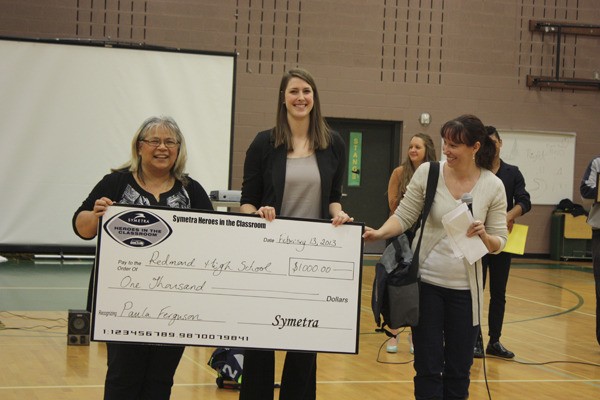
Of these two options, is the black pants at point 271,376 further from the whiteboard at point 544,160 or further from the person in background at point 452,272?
the whiteboard at point 544,160

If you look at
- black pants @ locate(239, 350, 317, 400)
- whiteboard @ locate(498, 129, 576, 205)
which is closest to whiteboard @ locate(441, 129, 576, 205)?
whiteboard @ locate(498, 129, 576, 205)

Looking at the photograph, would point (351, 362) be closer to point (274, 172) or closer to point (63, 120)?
point (274, 172)

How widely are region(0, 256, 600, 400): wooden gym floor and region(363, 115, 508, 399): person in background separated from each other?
1.65 m

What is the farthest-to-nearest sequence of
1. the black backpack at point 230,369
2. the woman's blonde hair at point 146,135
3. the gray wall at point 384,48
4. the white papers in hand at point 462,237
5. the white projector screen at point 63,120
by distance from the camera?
the gray wall at point 384,48 → the white projector screen at point 63,120 → the black backpack at point 230,369 → the white papers in hand at point 462,237 → the woman's blonde hair at point 146,135

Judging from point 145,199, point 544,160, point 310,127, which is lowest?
point 145,199

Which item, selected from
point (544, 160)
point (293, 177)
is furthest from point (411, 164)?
point (544, 160)

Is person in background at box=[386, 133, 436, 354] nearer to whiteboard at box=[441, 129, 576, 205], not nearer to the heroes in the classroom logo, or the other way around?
the heroes in the classroom logo

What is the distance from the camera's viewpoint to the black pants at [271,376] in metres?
3.92

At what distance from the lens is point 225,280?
374 centimetres

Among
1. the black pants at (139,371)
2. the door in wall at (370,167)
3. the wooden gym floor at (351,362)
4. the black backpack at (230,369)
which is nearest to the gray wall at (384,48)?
the door in wall at (370,167)

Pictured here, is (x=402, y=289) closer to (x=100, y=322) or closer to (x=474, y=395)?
(x=100, y=322)

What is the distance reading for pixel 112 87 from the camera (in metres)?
12.9

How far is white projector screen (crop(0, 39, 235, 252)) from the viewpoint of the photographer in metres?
12.8

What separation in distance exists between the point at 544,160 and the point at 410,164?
9.91m
